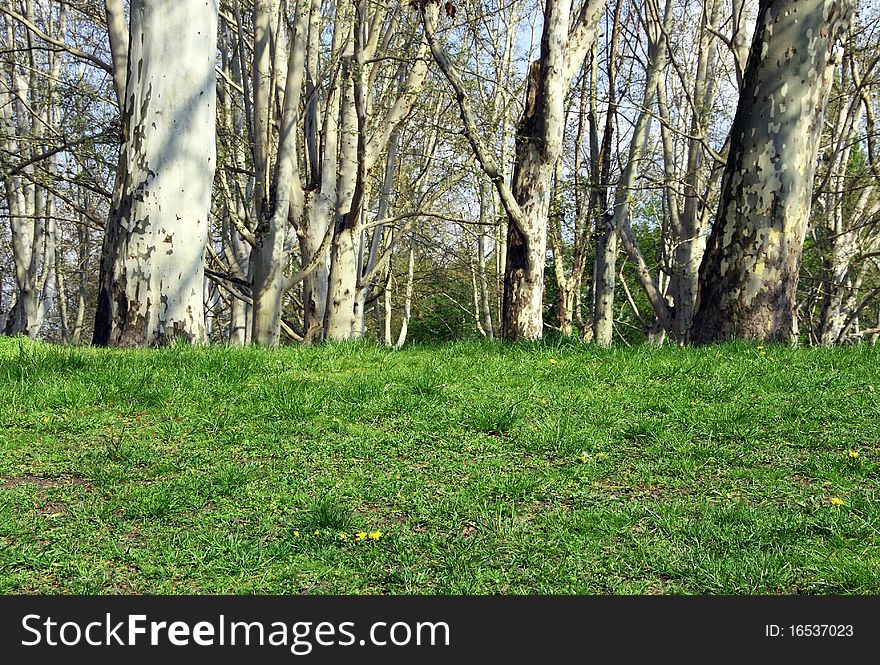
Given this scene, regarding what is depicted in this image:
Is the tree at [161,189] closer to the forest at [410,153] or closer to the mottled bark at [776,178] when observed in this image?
the forest at [410,153]

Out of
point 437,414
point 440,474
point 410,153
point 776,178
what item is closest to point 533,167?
point 776,178

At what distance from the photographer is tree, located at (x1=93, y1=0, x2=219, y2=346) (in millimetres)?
8172

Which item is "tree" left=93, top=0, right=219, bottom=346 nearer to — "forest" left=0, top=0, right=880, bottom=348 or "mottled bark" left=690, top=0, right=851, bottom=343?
"forest" left=0, top=0, right=880, bottom=348

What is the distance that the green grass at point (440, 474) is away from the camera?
11.6 ft

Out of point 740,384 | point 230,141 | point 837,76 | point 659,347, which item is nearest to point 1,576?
point 740,384

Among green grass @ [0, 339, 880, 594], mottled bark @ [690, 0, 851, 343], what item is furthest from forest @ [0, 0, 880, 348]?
green grass @ [0, 339, 880, 594]

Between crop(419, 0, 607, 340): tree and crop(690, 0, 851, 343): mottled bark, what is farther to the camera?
crop(419, 0, 607, 340): tree

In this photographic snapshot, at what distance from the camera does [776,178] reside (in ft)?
26.3

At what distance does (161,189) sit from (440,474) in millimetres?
5098

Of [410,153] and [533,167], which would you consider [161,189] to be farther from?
[410,153]

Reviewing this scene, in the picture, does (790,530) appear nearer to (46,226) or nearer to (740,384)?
(740,384)

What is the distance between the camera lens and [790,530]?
3844 millimetres

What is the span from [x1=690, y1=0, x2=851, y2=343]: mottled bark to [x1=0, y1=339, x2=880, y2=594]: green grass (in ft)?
3.33

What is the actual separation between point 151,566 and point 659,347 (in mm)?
5367
